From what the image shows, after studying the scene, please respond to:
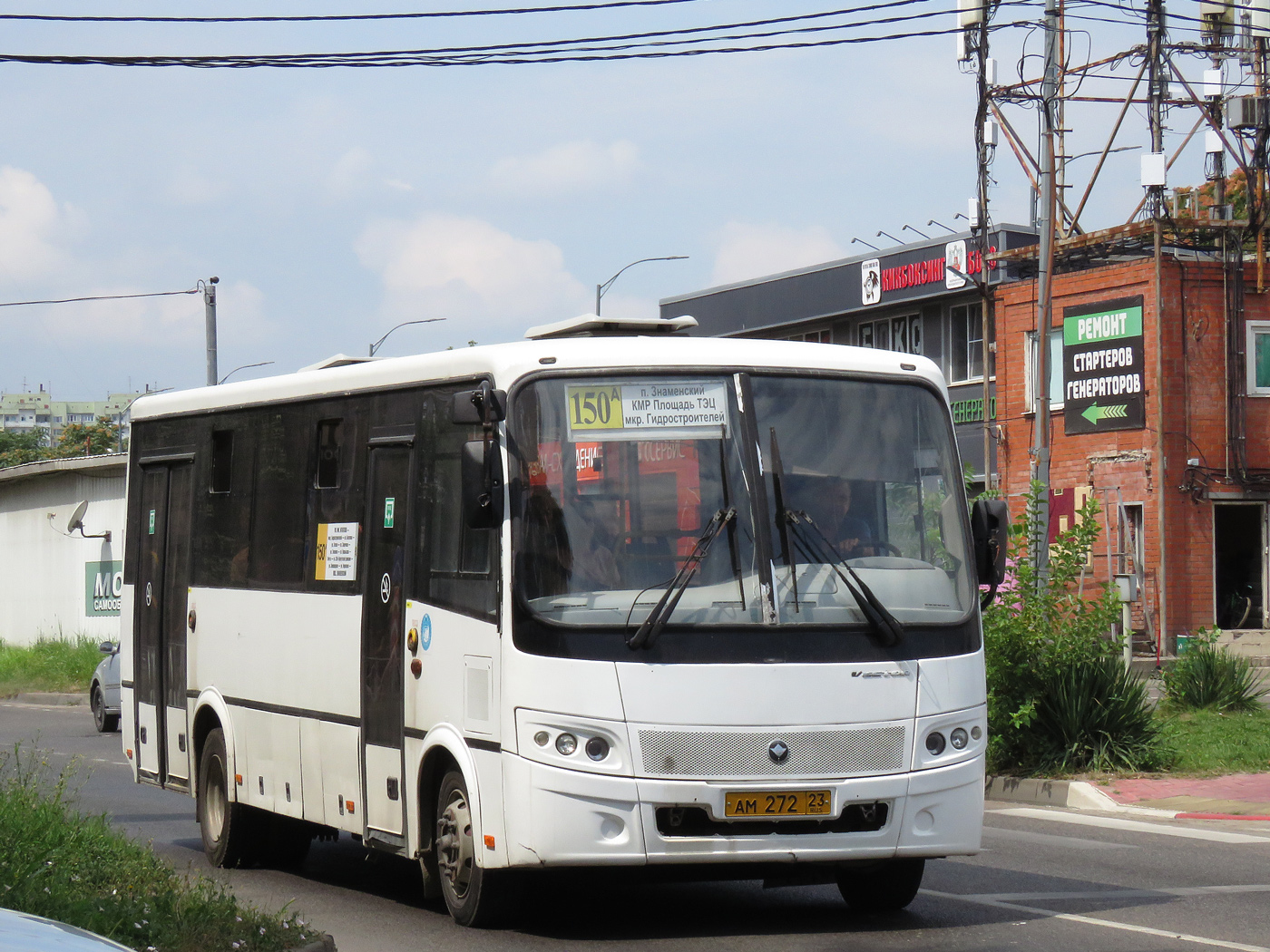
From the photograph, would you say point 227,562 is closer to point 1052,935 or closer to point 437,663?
point 437,663

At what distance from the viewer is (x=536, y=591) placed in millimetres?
8445

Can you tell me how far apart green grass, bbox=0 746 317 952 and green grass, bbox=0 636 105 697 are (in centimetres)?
2703

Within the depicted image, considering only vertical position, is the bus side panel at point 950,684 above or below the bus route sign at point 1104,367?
below

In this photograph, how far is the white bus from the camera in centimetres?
824

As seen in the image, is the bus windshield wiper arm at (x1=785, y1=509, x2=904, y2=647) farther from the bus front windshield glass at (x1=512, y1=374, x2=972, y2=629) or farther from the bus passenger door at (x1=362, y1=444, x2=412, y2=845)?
the bus passenger door at (x1=362, y1=444, x2=412, y2=845)

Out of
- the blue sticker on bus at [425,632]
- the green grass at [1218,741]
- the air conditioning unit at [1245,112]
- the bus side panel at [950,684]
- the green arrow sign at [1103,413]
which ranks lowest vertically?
the green grass at [1218,741]

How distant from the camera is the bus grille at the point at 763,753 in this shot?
822 cm

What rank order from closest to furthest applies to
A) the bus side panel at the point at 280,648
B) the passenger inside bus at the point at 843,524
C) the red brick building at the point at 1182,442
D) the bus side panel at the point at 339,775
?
the passenger inside bus at the point at 843,524
the bus side panel at the point at 339,775
the bus side panel at the point at 280,648
the red brick building at the point at 1182,442

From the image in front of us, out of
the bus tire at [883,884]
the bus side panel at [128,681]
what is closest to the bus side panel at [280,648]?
the bus side panel at [128,681]

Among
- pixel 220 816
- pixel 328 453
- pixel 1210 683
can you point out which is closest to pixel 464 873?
pixel 328 453

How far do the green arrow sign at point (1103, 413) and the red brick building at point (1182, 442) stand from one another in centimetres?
2

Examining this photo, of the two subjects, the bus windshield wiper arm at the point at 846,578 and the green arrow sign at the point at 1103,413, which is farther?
the green arrow sign at the point at 1103,413

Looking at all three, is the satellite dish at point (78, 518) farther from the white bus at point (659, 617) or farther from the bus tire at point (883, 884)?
the bus tire at point (883, 884)

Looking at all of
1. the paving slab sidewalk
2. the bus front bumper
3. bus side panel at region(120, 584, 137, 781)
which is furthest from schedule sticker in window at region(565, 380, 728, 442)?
the paving slab sidewalk
